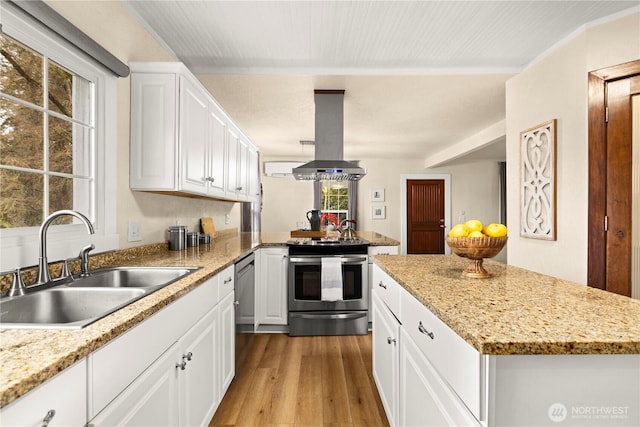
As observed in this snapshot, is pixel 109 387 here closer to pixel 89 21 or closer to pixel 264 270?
pixel 89 21

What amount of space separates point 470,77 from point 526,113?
24.0 inches

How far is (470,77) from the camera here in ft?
10.3

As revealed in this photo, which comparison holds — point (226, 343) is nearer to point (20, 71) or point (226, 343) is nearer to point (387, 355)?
Result: point (387, 355)

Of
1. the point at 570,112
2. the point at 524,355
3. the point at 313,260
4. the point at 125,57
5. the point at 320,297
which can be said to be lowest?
the point at 320,297

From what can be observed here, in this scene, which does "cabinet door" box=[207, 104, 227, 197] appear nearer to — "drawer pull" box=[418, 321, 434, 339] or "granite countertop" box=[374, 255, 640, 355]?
"granite countertop" box=[374, 255, 640, 355]

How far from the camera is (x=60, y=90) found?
1565mm

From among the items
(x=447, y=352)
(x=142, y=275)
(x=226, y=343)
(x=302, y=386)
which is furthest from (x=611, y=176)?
(x=142, y=275)

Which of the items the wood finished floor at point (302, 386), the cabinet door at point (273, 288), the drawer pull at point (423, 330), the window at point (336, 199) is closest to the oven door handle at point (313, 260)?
the cabinet door at point (273, 288)

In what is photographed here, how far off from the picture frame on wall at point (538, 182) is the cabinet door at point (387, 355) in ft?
5.73

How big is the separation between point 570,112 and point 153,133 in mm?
3023

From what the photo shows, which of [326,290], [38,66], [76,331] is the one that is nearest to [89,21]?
[38,66]

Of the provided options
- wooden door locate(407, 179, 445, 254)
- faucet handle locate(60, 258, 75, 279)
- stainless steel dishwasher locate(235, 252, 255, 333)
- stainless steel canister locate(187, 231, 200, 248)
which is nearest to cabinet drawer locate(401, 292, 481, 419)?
stainless steel dishwasher locate(235, 252, 255, 333)

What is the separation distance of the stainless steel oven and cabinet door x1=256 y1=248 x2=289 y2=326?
8 cm

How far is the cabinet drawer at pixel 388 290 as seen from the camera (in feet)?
4.85
